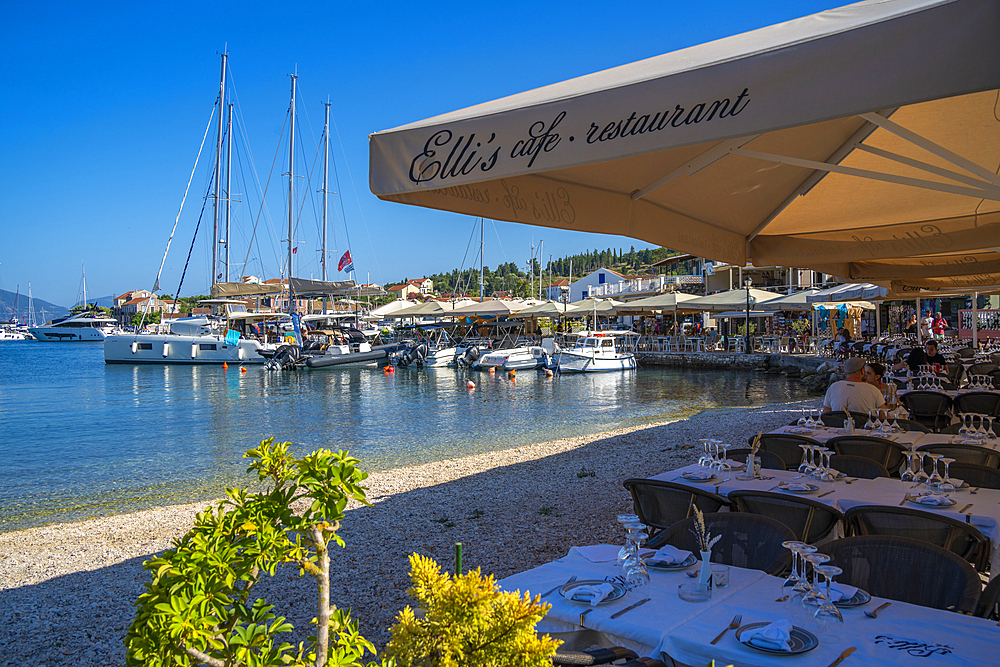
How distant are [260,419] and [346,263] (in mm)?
25400

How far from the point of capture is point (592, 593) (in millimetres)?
2496

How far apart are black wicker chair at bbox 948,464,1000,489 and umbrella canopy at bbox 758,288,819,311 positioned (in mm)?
19598

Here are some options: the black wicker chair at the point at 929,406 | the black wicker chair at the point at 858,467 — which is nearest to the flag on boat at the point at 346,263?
the black wicker chair at the point at 929,406

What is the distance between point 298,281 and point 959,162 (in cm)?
3621

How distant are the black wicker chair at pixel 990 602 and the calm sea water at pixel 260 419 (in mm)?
9715

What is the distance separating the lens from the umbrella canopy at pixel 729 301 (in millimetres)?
28094

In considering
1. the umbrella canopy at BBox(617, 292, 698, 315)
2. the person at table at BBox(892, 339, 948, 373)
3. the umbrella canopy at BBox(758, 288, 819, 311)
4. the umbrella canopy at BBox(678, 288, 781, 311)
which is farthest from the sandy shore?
the umbrella canopy at BBox(617, 292, 698, 315)

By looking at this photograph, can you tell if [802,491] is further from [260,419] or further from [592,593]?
[260,419]

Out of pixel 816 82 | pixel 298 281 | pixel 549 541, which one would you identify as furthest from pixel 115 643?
pixel 298 281

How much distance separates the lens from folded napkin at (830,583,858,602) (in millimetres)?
2410

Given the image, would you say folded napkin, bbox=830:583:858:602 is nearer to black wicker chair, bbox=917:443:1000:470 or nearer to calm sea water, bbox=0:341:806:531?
black wicker chair, bbox=917:443:1000:470

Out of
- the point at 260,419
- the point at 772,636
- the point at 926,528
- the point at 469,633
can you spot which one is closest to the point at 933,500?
the point at 926,528

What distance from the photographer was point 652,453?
9.62 metres

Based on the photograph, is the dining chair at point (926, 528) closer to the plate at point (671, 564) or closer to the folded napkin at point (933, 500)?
the folded napkin at point (933, 500)
